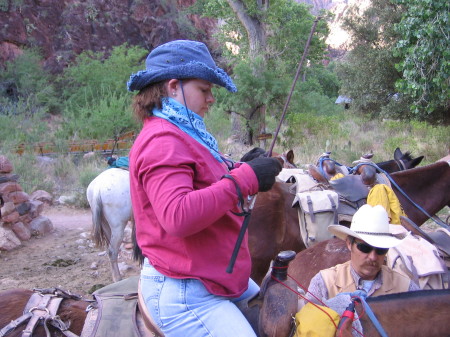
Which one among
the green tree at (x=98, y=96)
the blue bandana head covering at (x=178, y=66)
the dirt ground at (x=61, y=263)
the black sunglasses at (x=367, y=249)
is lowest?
the dirt ground at (x=61, y=263)

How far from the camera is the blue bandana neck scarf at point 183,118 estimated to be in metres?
1.62

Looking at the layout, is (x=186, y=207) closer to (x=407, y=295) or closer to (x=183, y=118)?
(x=183, y=118)

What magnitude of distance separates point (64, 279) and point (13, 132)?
9.71 m

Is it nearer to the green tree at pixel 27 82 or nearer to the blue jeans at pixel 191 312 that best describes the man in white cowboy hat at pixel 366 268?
the blue jeans at pixel 191 312

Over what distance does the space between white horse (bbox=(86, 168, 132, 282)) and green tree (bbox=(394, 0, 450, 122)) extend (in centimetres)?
552

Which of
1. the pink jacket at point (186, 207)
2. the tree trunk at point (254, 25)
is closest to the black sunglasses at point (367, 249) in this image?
the pink jacket at point (186, 207)

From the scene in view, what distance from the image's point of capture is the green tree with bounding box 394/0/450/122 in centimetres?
722

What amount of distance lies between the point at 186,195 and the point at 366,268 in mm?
1398

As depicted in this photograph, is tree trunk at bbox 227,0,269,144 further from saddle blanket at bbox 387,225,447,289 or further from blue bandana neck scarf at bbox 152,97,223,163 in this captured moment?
blue bandana neck scarf at bbox 152,97,223,163

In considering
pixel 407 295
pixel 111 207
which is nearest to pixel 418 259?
pixel 407 295

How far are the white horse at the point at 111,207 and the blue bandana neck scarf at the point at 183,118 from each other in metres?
4.21

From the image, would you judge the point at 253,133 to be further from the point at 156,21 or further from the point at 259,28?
the point at 156,21

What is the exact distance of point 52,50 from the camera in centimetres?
2658

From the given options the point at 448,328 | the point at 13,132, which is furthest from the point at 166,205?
A: the point at 13,132
